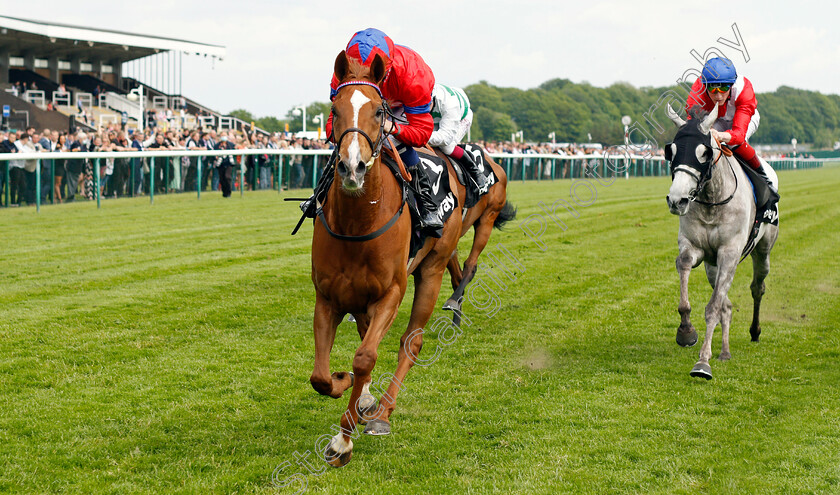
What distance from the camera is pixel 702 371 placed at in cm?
534

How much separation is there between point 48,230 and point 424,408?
926cm

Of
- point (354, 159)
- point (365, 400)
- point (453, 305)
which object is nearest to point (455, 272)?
point (453, 305)

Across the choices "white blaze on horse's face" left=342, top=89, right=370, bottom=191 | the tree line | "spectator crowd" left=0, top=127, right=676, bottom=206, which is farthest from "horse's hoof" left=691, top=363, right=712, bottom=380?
the tree line

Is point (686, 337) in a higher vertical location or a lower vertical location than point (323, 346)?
lower

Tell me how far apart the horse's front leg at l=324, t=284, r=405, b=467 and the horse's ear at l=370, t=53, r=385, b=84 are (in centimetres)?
100

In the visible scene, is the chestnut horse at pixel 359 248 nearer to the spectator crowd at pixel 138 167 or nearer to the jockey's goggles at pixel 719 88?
the jockey's goggles at pixel 719 88

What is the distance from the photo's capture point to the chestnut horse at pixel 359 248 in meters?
3.61

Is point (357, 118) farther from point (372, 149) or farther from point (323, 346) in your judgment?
point (323, 346)

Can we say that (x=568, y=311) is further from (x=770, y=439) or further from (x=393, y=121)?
(x=393, y=121)

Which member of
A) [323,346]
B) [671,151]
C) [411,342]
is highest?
[671,151]

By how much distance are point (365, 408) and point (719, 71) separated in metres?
3.56

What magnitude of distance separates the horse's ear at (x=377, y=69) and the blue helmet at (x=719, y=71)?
3091 millimetres

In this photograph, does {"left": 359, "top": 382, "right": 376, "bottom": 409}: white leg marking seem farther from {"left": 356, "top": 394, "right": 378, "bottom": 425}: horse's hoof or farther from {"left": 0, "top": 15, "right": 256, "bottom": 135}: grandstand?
{"left": 0, "top": 15, "right": 256, "bottom": 135}: grandstand

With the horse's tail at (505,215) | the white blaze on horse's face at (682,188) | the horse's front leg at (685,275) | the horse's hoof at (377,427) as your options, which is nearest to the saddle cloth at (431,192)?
the horse's hoof at (377,427)
